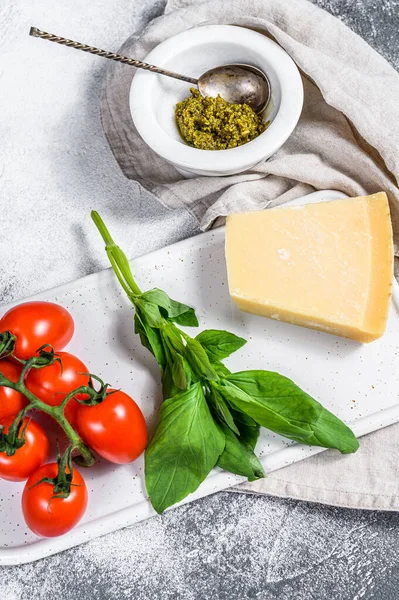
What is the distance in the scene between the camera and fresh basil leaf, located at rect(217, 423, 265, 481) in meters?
1.54

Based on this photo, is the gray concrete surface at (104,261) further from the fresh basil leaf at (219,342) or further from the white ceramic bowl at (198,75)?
the fresh basil leaf at (219,342)

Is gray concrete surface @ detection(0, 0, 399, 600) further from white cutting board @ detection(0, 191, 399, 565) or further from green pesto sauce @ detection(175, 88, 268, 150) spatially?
green pesto sauce @ detection(175, 88, 268, 150)

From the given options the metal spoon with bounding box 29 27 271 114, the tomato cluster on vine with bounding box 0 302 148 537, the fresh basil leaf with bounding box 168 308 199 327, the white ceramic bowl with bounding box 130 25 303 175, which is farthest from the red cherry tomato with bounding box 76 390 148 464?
the metal spoon with bounding box 29 27 271 114

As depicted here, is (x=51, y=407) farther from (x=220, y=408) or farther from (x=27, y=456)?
(x=220, y=408)

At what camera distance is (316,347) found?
5.50ft

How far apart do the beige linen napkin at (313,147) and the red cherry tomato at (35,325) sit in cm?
39

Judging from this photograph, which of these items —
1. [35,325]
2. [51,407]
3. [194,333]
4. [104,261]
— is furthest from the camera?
[104,261]

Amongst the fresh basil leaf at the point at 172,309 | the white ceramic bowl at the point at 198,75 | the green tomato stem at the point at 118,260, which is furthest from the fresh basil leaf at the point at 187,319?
the white ceramic bowl at the point at 198,75

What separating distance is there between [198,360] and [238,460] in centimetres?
21

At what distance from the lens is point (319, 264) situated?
64.0 inches

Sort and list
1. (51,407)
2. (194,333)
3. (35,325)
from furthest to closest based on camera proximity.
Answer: (194,333), (35,325), (51,407)

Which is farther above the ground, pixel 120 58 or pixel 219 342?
pixel 120 58

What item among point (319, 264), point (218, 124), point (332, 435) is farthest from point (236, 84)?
point (332, 435)

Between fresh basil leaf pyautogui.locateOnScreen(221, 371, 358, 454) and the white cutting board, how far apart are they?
0.08 metres
